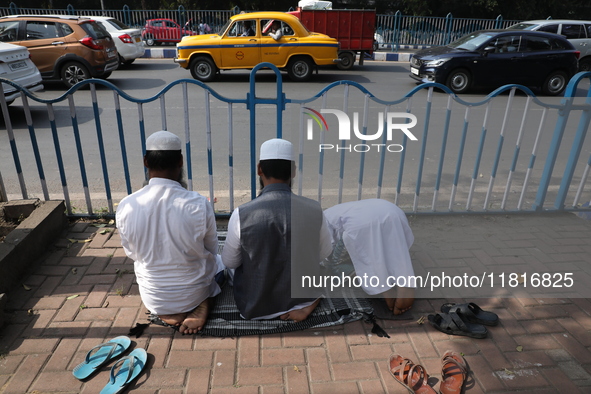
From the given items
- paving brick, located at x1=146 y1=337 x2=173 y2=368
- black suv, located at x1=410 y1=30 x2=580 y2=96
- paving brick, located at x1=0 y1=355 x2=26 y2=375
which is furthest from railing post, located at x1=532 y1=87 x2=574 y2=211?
black suv, located at x1=410 y1=30 x2=580 y2=96

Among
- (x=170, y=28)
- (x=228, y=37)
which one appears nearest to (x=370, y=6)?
(x=170, y=28)

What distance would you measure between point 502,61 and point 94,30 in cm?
1073

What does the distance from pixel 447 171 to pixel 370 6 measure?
92.5 ft

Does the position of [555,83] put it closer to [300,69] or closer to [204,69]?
[300,69]

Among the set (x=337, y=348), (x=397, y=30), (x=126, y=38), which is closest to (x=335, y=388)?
(x=337, y=348)

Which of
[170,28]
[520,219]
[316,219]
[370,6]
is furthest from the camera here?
[370,6]

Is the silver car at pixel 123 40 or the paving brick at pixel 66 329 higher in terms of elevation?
the silver car at pixel 123 40

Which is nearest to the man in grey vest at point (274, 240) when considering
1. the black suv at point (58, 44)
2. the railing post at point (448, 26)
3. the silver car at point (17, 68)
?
the silver car at point (17, 68)

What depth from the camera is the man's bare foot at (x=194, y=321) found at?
2719mm

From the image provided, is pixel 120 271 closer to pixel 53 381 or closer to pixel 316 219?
pixel 53 381

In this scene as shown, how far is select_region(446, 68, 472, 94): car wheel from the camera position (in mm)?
11266

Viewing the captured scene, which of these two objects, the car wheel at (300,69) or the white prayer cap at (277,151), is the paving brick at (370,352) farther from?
the car wheel at (300,69)

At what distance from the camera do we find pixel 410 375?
2.39m

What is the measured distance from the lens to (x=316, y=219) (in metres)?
2.69
